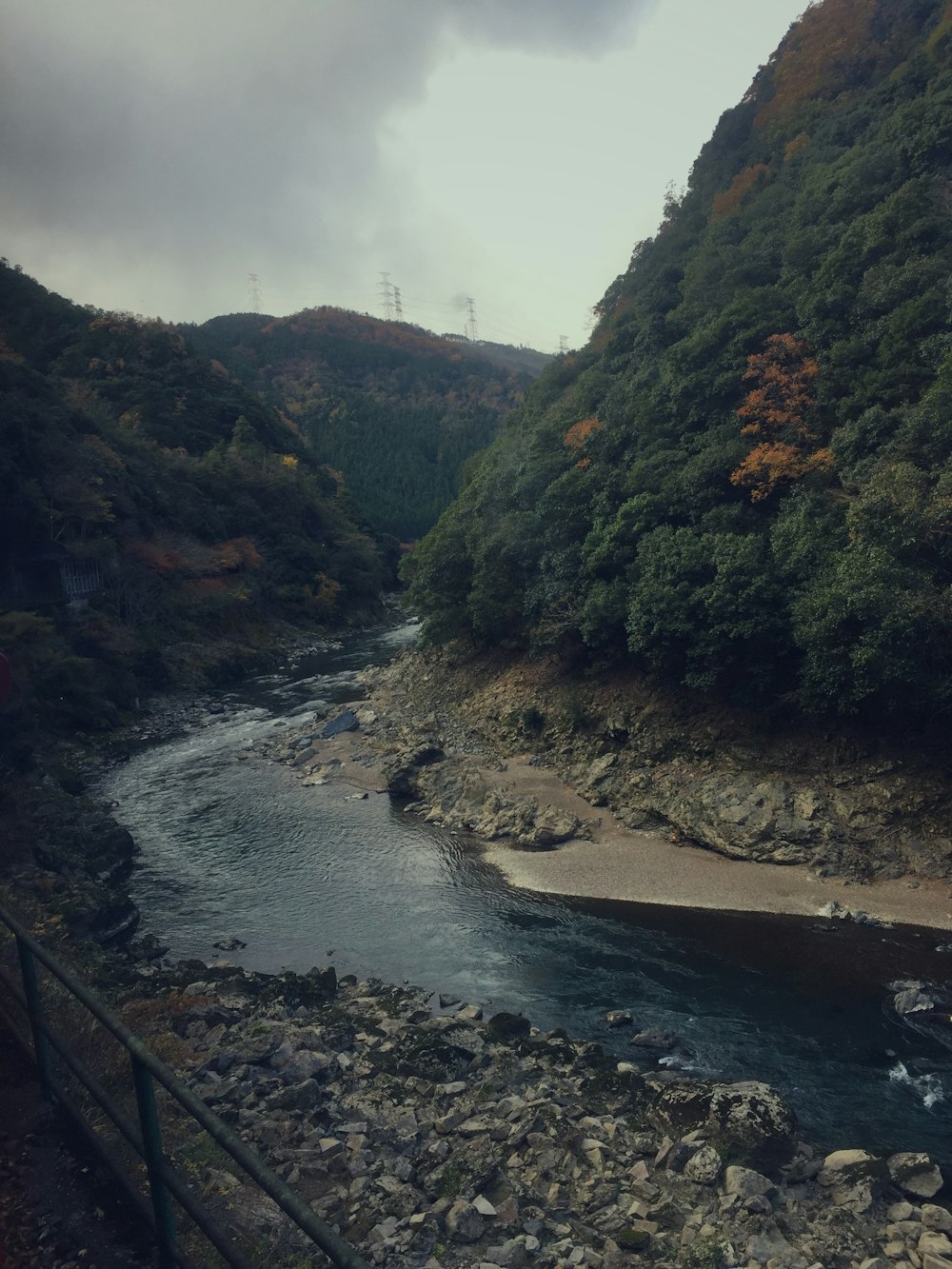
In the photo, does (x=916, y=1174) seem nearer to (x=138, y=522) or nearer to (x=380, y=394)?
(x=138, y=522)

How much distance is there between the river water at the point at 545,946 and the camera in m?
11.5

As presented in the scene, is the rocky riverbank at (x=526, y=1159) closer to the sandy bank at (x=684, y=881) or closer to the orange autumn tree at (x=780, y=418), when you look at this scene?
the sandy bank at (x=684, y=881)

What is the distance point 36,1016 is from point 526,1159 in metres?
6.59

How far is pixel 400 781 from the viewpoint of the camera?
2408 centimetres

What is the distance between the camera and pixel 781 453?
21922mm

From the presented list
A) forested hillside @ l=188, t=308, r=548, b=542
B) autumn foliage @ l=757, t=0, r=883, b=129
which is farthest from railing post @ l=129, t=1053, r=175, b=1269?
forested hillside @ l=188, t=308, r=548, b=542

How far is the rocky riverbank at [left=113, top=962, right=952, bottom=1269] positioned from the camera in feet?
25.4

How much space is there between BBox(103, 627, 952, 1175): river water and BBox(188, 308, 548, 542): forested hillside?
6091cm

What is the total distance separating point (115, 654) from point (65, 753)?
26.8 feet

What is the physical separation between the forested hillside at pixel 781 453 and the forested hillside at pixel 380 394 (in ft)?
154

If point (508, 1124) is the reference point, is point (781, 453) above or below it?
above

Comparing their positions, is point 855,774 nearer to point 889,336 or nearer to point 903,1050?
point 903,1050

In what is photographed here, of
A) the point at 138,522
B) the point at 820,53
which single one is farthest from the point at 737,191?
the point at 138,522

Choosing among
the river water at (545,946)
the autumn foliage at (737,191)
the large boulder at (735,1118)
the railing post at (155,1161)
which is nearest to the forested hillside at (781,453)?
the autumn foliage at (737,191)
